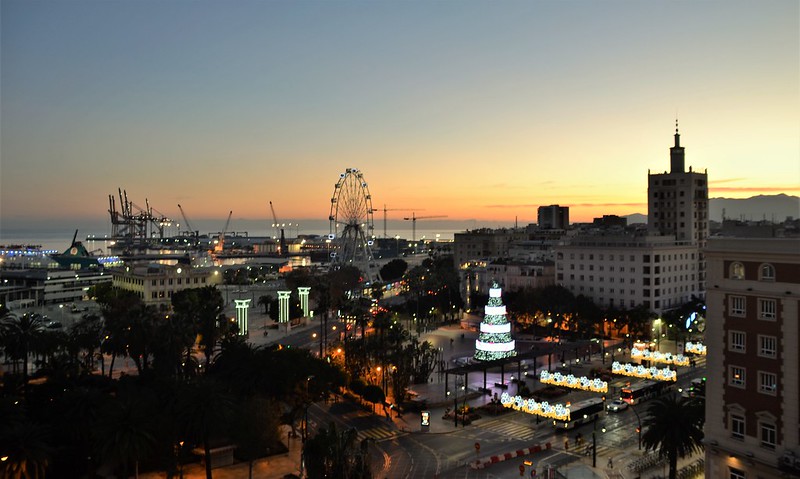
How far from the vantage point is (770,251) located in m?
26.3

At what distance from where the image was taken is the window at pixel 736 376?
1064 inches

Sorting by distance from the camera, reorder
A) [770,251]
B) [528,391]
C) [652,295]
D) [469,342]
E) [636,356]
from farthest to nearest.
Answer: [652,295] < [469,342] < [636,356] < [528,391] < [770,251]

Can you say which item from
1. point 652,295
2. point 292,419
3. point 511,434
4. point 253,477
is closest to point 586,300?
point 652,295

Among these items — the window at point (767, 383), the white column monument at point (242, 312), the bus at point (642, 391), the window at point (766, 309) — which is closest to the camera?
the window at point (767, 383)

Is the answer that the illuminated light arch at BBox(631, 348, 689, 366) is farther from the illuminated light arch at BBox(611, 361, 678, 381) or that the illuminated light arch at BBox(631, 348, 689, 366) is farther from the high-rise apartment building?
the high-rise apartment building

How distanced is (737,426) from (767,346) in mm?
3835

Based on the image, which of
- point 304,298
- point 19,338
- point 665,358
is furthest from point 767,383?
point 304,298

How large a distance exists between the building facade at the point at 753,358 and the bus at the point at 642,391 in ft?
56.8

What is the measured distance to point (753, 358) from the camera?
26703 mm

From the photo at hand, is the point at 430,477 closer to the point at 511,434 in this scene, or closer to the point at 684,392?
the point at 511,434

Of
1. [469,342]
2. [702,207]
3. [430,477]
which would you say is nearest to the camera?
[430,477]

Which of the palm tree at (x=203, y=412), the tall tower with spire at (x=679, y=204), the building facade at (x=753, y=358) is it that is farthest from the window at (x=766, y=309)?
the tall tower with spire at (x=679, y=204)

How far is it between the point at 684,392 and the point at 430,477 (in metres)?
26.2

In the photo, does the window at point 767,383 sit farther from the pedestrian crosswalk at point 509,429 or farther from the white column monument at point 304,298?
the white column monument at point 304,298
